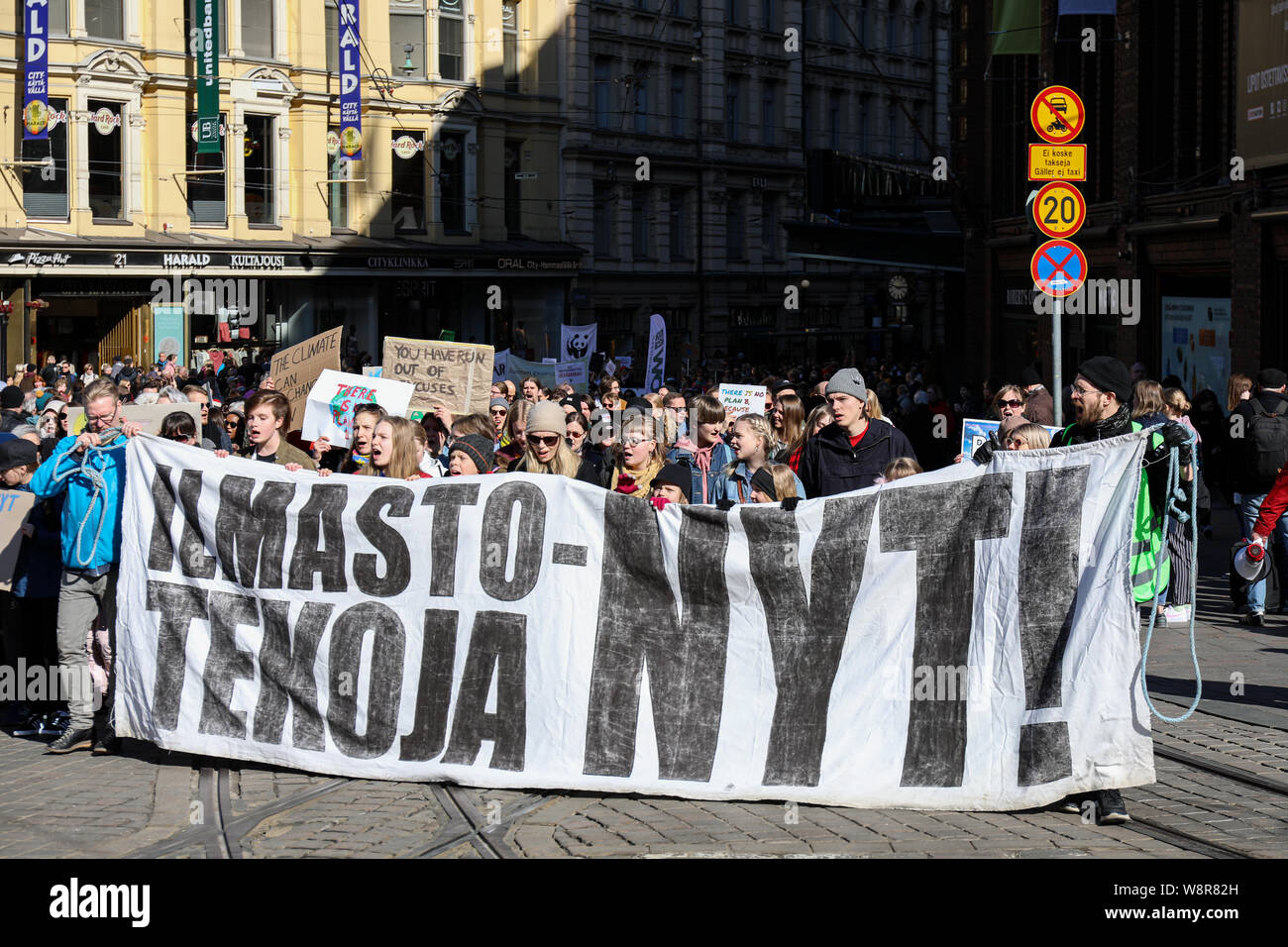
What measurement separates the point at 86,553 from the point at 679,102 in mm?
48613

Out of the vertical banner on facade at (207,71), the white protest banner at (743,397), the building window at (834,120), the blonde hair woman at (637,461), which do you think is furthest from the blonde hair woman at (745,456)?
the building window at (834,120)

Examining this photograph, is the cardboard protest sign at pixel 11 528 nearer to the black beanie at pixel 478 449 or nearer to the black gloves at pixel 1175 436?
the black beanie at pixel 478 449

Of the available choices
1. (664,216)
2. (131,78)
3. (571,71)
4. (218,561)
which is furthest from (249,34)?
(218,561)

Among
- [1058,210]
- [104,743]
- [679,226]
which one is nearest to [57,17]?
[679,226]

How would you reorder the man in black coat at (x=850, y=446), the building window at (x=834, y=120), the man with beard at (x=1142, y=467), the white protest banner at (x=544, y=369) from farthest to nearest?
1. the building window at (x=834, y=120)
2. the white protest banner at (x=544, y=369)
3. the man in black coat at (x=850, y=446)
4. the man with beard at (x=1142, y=467)

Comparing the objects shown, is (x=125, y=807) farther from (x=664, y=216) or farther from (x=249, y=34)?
(x=664, y=216)

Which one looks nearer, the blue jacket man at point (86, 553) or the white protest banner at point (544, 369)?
the blue jacket man at point (86, 553)

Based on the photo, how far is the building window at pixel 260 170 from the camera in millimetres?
41781

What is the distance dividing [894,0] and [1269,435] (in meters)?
55.1

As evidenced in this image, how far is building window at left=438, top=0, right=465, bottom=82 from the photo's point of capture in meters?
46.3

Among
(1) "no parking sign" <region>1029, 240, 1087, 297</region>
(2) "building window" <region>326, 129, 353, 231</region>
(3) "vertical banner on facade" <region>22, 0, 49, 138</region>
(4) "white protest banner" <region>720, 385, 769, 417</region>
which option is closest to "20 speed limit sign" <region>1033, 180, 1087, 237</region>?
(1) "no parking sign" <region>1029, 240, 1087, 297</region>

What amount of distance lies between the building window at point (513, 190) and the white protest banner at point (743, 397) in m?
32.5


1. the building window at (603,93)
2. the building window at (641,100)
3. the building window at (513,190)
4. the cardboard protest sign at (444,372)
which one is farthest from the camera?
the building window at (641,100)

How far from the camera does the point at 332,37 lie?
43.8 m
